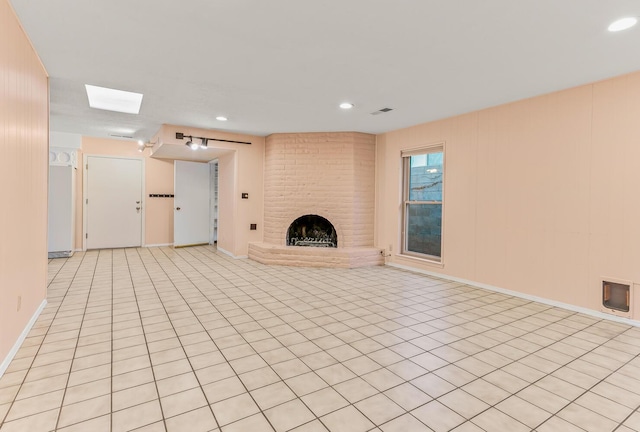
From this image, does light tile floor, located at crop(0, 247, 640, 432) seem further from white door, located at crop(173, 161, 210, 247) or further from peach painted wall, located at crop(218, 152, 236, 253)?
white door, located at crop(173, 161, 210, 247)

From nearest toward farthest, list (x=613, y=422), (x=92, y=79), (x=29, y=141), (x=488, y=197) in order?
(x=613, y=422) < (x=29, y=141) < (x=92, y=79) < (x=488, y=197)

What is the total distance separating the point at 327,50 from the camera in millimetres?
2811

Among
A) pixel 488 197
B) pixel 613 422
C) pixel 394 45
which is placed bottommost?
pixel 613 422

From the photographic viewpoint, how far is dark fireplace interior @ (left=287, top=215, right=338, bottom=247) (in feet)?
21.2

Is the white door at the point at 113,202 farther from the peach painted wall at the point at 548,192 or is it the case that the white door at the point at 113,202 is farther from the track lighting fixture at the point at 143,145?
the peach painted wall at the point at 548,192

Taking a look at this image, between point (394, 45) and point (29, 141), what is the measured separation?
10.3ft

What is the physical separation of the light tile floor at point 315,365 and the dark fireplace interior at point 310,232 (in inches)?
94.1

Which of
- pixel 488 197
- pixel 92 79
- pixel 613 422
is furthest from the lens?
pixel 488 197

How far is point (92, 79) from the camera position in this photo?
354cm

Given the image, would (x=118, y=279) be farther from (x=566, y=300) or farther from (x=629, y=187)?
(x=629, y=187)

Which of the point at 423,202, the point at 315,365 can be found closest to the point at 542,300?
the point at 423,202

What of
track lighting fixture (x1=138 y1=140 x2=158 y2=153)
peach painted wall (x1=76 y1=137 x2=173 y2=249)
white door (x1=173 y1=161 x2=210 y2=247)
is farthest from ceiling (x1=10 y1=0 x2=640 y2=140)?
white door (x1=173 y1=161 x2=210 y2=247)

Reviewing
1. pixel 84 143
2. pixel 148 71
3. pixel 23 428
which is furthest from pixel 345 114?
pixel 84 143

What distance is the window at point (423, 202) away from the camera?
5.33 meters
